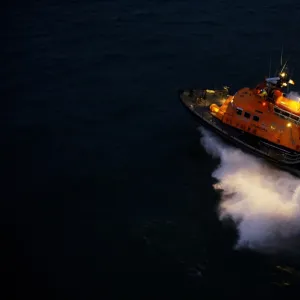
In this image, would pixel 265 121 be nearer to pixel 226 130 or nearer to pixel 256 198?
pixel 226 130

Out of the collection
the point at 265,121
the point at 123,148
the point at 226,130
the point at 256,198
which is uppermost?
the point at 265,121

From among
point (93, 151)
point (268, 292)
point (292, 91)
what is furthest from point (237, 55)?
point (268, 292)

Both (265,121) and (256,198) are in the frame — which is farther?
(265,121)

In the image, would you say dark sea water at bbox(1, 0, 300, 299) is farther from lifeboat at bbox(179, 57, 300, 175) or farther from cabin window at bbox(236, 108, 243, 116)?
cabin window at bbox(236, 108, 243, 116)

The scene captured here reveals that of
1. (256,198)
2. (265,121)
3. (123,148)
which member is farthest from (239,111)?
Result: (123,148)

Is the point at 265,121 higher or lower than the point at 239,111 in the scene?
lower

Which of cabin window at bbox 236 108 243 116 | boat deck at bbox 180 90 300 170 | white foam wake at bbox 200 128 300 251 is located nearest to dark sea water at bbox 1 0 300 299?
white foam wake at bbox 200 128 300 251

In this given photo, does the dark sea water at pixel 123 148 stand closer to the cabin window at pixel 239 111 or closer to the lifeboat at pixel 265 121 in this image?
the lifeboat at pixel 265 121
